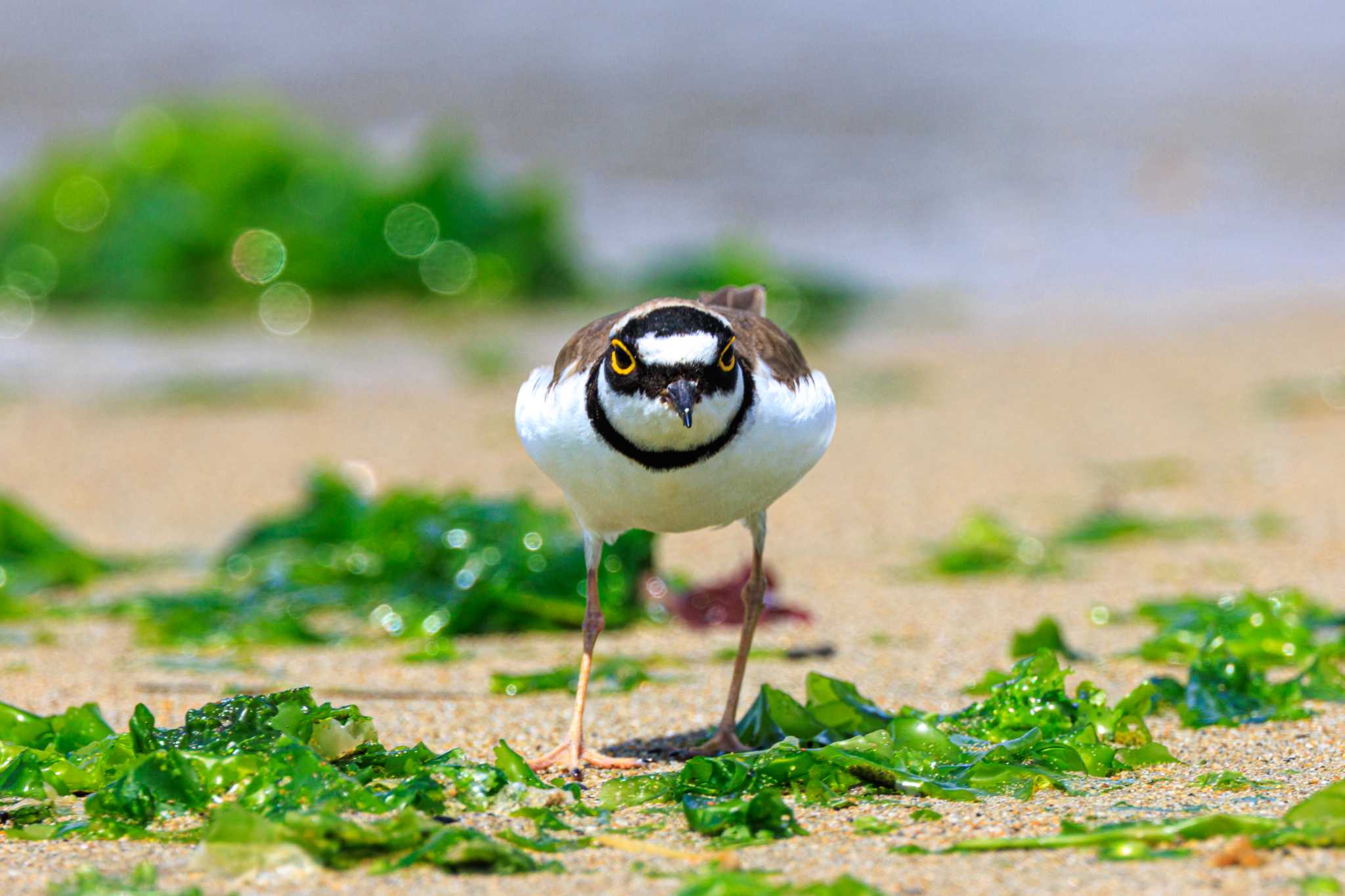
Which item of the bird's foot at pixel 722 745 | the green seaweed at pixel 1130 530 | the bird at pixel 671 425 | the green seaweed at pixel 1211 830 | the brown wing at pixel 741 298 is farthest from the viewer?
the green seaweed at pixel 1130 530

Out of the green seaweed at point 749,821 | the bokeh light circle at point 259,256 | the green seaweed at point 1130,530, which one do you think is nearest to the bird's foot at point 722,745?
the green seaweed at point 749,821

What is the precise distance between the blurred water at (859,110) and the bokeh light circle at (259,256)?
3.02 meters

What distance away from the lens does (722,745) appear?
4.05 metres

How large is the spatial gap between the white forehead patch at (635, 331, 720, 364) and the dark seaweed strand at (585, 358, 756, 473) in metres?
0.17

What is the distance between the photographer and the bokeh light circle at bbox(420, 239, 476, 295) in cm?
1267

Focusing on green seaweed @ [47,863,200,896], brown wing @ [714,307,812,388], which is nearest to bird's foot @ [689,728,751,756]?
brown wing @ [714,307,812,388]

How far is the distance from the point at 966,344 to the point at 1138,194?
20.4ft

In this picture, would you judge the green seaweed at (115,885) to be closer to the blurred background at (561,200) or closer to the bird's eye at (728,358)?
the bird's eye at (728,358)

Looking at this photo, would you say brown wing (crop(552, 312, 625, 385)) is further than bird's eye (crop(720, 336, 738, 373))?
Yes

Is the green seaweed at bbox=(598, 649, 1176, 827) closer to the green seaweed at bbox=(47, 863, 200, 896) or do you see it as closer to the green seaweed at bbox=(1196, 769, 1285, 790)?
the green seaweed at bbox=(1196, 769, 1285, 790)

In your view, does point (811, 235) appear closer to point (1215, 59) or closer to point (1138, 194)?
point (1138, 194)

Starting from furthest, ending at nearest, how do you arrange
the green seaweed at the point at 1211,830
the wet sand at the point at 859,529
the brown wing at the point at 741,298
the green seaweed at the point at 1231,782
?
the brown wing at the point at 741,298 → the green seaweed at the point at 1231,782 → the wet sand at the point at 859,529 → the green seaweed at the point at 1211,830

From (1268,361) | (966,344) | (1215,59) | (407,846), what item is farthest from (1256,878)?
(1215,59)

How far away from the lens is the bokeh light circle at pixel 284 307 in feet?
40.8
